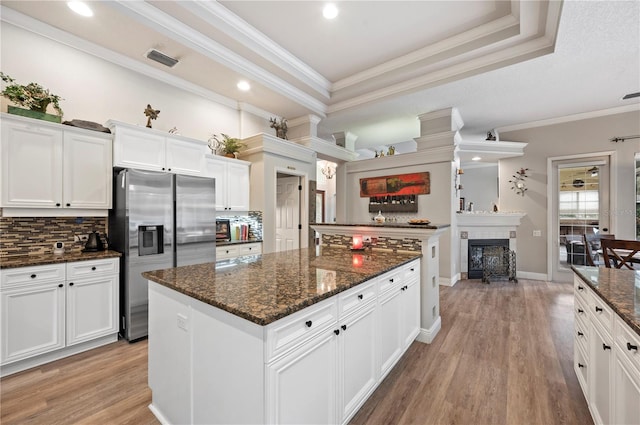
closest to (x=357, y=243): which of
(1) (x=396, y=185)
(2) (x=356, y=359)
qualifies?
(2) (x=356, y=359)

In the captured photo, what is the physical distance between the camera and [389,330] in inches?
82.7

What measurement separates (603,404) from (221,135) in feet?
16.3

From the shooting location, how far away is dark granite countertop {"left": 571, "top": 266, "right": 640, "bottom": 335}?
120cm

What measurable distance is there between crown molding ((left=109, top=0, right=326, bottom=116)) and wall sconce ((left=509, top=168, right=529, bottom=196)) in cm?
451

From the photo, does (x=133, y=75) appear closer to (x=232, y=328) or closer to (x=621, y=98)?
(x=232, y=328)

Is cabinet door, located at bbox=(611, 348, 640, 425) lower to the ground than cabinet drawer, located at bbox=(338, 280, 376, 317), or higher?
lower

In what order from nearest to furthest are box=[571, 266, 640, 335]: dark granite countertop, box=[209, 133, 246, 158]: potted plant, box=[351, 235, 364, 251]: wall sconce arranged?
box=[571, 266, 640, 335]: dark granite countertop, box=[351, 235, 364, 251]: wall sconce, box=[209, 133, 246, 158]: potted plant

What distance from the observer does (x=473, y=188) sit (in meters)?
8.80

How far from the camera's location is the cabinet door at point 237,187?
424 cm

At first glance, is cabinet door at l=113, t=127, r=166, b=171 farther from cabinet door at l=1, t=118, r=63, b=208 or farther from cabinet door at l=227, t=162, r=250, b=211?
cabinet door at l=227, t=162, r=250, b=211

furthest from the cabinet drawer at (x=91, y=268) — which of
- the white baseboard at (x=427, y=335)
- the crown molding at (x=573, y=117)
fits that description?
the crown molding at (x=573, y=117)

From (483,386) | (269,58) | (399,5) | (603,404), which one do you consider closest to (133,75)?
(269,58)

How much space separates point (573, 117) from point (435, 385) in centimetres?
565

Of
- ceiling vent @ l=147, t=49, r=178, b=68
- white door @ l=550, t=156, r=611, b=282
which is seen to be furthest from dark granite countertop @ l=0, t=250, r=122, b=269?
white door @ l=550, t=156, r=611, b=282
